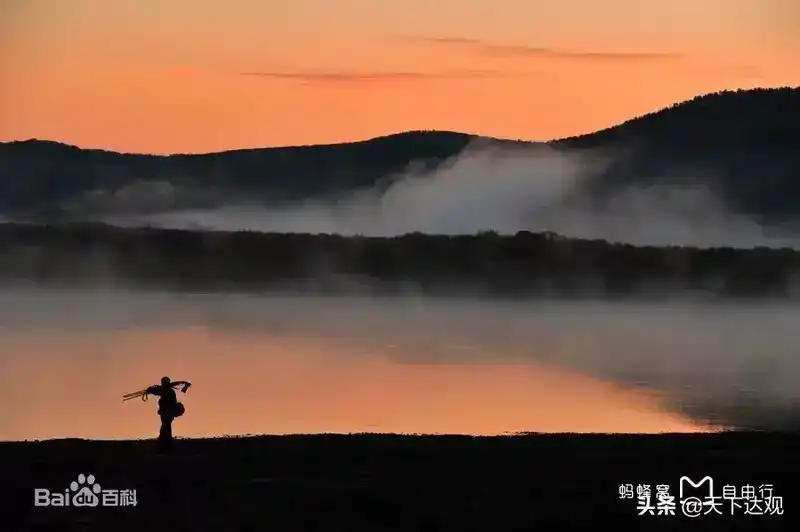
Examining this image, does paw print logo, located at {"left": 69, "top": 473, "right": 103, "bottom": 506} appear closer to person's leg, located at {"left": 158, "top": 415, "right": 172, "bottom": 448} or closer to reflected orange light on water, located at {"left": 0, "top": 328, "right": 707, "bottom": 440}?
person's leg, located at {"left": 158, "top": 415, "right": 172, "bottom": 448}

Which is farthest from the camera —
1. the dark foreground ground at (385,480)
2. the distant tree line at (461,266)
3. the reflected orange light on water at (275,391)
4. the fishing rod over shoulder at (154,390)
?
the distant tree line at (461,266)

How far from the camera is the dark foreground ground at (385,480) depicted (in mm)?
3938

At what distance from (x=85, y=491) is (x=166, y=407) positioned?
458mm

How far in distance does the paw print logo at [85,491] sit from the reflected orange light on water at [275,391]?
1.76 ft

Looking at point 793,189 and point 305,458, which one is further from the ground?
point 793,189

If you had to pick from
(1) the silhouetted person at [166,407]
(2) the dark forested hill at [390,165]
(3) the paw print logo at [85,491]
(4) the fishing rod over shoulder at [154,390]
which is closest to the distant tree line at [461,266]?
(2) the dark forested hill at [390,165]

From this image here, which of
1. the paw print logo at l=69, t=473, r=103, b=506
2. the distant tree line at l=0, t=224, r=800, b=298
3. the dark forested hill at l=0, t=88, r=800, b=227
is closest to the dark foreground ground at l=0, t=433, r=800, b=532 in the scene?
the paw print logo at l=69, t=473, r=103, b=506

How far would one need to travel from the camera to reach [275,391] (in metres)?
4.71

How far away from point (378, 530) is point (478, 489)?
0.52 m

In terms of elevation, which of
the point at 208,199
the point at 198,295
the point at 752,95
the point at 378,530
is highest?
the point at 752,95

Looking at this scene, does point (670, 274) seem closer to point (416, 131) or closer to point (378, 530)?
point (416, 131)

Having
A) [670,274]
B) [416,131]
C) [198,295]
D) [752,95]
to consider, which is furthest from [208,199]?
[752,95]

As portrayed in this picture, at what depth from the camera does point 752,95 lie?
186 inches

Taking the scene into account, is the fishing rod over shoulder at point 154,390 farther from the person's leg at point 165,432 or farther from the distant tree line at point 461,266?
the distant tree line at point 461,266
